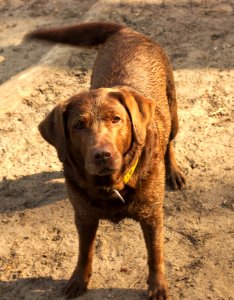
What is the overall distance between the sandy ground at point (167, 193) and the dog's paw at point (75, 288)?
0.21 feet

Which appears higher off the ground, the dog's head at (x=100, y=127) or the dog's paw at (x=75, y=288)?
the dog's head at (x=100, y=127)

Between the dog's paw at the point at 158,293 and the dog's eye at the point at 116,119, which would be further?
the dog's paw at the point at 158,293

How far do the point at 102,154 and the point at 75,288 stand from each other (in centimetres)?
136

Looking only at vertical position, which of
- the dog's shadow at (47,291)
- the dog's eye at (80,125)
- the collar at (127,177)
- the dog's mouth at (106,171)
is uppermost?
the dog's eye at (80,125)

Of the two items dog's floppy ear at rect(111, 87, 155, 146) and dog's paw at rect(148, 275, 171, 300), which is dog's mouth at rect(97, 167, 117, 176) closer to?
dog's floppy ear at rect(111, 87, 155, 146)

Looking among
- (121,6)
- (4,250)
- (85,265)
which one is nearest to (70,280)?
(85,265)

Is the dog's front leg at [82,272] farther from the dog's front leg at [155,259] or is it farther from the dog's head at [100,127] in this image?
the dog's head at [100,127]

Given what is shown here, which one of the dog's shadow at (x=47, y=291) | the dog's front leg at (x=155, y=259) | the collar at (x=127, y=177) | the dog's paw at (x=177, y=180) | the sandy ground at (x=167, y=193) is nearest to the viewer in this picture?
the collar at (x=127, y=177)

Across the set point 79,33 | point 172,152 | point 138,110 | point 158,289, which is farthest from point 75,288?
point 79,33

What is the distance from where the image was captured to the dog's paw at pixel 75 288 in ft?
13.2

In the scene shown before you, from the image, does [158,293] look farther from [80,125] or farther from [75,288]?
[80,125]

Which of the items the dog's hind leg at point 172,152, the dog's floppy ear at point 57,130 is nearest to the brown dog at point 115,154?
the dog's floppy ear at point 57,130

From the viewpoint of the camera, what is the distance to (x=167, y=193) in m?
4.80

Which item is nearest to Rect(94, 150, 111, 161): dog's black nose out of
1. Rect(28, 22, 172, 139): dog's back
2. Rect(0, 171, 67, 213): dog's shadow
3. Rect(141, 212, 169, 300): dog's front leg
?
Rect(141, 212, 169, 300): dog's front leg
